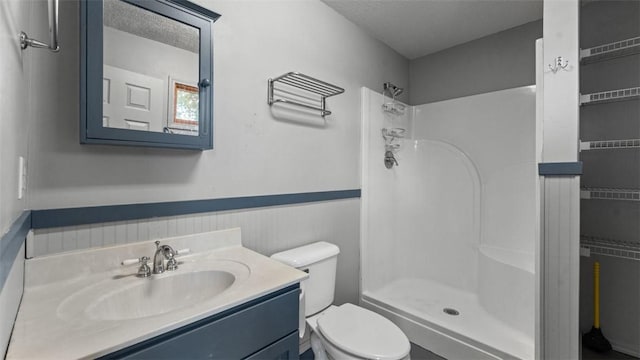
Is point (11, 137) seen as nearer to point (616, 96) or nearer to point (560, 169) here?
point (560, 169)

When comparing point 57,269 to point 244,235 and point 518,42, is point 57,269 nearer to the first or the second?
point 244,235

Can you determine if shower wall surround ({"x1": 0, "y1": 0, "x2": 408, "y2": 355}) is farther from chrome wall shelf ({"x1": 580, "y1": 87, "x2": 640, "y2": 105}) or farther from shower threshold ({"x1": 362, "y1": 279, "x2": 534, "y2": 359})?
chrome wall shelf ({"x1": 580, "y1": 87, "x2": 640, "y2": 105})

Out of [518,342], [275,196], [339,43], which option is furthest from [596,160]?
[275,196]

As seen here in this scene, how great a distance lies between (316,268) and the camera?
159 centimetres

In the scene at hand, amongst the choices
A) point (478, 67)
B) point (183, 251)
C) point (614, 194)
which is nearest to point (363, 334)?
point (183, 251)

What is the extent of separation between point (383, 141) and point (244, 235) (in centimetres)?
144

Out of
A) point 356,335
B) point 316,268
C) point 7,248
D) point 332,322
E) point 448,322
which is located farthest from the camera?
point 448,322

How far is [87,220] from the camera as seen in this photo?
3.31 ft

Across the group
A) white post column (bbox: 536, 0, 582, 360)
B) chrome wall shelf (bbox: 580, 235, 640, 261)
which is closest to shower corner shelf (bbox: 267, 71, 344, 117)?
white post column (bbox: 536, 0, 582, 360)

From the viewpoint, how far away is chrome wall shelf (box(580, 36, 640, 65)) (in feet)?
5.44

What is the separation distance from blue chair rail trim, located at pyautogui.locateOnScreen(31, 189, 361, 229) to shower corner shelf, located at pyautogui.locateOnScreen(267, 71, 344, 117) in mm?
548

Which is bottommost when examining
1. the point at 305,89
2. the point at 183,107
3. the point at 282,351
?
the point at 282,351

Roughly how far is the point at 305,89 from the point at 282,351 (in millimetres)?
1396

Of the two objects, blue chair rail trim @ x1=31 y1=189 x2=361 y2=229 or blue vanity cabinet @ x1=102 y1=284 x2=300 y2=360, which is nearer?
blue vanity cabinet @ x1=102 y1=284 x2=300 y2=360
